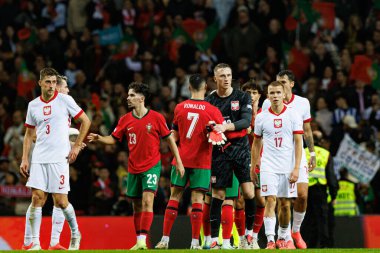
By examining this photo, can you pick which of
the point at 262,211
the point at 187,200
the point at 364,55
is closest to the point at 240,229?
the point at 262,211

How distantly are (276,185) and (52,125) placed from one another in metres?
3.18

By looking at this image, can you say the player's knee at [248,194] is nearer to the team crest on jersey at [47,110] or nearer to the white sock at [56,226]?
the white sock at [56,226]

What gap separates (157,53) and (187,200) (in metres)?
5.61

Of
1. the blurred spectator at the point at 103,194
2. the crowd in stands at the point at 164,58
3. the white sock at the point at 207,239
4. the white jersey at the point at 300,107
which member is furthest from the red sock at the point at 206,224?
the blurred spectator at the point at 103,194

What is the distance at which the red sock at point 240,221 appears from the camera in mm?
16344

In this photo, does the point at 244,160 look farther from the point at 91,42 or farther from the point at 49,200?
the point at 91,42

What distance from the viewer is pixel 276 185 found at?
50.8 feet

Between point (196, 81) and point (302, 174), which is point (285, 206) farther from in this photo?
point (196, 81)

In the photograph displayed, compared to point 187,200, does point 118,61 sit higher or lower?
higher

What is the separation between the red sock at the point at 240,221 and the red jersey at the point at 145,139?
1.65 metres

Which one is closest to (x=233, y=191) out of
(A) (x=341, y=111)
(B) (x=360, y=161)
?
(B) (x=360, y=161)

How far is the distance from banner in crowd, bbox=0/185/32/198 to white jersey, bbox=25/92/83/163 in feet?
23.4

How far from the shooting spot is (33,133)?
15.6 m

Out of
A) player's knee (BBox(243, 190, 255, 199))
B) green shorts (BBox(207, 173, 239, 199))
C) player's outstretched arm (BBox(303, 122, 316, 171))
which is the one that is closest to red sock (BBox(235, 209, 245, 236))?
player's knee (BBox(243, 190, 255, 199))
